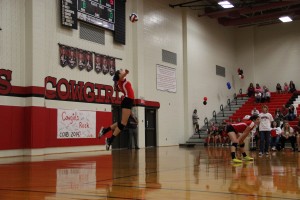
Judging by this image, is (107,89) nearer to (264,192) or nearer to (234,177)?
(234,177)

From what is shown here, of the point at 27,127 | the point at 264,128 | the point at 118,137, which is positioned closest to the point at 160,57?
the point at 118,137

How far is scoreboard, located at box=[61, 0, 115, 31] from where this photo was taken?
17438mm

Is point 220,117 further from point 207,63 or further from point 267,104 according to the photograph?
point 207,63

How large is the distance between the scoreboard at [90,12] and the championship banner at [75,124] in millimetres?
3928

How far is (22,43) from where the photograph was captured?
51.6 ft

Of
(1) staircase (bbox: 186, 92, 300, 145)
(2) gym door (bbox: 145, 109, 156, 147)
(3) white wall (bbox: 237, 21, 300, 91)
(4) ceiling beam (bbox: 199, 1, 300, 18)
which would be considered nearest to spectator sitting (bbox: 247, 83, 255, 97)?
(1) staircase (bbox: 186, 92, 300, 145)

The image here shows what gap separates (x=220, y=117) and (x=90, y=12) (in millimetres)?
Result: 13556

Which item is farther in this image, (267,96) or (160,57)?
(267,96)

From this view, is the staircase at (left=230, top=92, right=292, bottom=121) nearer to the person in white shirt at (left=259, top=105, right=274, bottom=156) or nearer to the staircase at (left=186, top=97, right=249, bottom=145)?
the staircase at (left=186, top=97, right=249, bottom=145)

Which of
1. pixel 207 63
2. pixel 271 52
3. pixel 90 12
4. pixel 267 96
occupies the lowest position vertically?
pixel 267 96

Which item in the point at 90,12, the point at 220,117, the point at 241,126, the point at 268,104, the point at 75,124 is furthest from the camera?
the point at 220,117

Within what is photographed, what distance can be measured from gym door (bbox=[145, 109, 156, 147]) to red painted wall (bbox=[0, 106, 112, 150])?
689cm

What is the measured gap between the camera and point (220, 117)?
28328mm

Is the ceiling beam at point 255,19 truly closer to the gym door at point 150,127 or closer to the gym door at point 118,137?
the gym door at point 150,127
